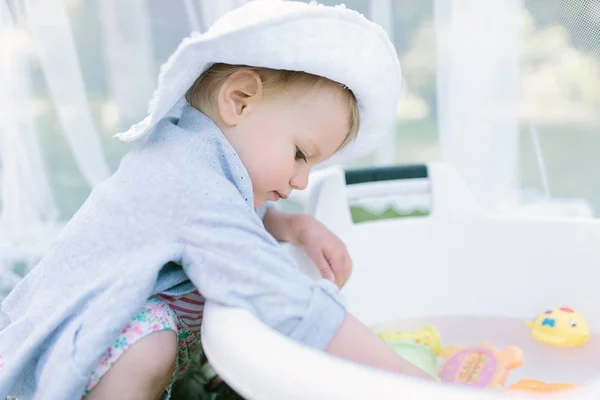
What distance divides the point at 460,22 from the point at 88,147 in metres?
0.76

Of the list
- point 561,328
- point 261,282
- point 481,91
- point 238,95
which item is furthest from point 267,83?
point 481,91

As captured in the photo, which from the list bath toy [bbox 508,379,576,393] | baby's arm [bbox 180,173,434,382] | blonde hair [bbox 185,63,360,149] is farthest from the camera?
bath toy [bbox 508,379,576,393]

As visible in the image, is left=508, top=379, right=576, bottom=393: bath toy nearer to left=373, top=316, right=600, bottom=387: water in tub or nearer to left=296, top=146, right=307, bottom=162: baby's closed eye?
left=373, top=316, right=600, bottom=387: water in tub

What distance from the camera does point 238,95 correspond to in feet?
2.35

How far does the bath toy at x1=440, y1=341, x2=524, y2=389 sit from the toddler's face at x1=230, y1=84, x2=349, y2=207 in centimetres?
36

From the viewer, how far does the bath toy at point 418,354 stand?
872 mm

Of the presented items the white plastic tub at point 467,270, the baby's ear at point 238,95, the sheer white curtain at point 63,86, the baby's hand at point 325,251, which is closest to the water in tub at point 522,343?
the white plastic tub at point 467,270

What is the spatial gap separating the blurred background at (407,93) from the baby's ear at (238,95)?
61 cm

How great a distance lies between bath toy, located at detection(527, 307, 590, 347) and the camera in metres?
0.96

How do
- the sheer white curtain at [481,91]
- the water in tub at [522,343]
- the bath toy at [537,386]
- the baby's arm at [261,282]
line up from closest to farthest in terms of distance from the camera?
the baby's arm at [261,282] < the bath toy at [537,386] < the water in tub at [522,343] < the sheer white curtain at [481,91]

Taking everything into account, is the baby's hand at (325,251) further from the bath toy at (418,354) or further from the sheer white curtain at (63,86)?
the sheer white curtain at (63,86)

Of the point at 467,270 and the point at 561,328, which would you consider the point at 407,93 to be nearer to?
the point at 467,270

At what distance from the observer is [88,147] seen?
138cm

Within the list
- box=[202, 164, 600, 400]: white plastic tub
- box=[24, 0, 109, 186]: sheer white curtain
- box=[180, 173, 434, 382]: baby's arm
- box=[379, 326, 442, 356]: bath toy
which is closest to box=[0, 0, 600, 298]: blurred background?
box=[24, 0, 109, 186]: sheer white curtain
